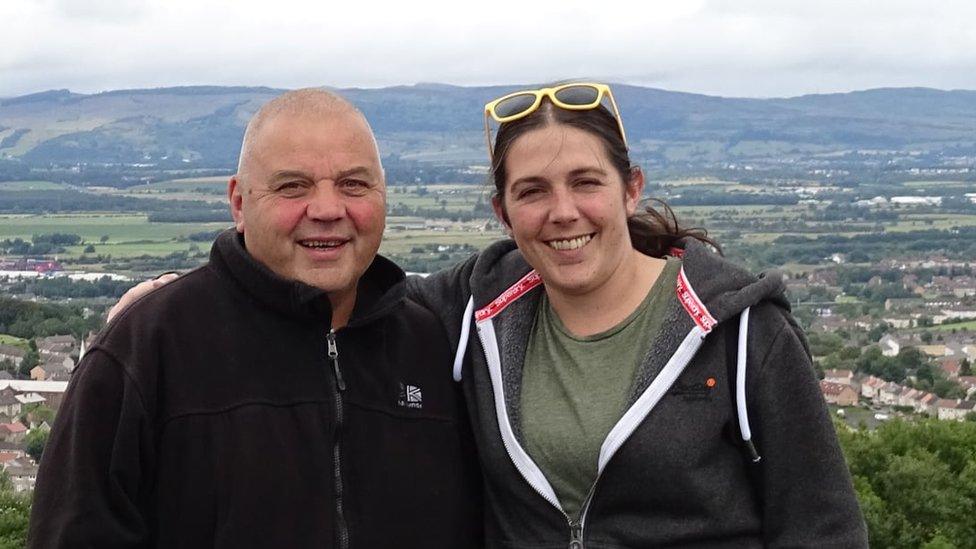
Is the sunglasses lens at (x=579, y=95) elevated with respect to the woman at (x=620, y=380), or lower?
elevated

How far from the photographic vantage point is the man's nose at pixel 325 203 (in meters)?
3.33

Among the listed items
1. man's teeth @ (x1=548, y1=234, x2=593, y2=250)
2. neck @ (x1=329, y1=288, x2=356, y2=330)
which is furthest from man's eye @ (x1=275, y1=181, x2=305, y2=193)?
man's teeth @ (x1=548, y1=234, x2=593, y2=250)

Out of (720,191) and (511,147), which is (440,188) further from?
(511,147)

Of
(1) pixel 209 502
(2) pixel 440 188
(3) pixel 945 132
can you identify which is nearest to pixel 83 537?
(1) pixel 209 502

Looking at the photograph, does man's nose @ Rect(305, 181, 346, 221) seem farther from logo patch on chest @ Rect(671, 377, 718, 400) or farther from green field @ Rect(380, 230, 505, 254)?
green field @ Rect(380, 230, 505, 254)

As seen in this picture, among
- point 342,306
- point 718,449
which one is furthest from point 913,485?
point 342,306

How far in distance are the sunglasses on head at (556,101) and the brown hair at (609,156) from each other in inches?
0.6

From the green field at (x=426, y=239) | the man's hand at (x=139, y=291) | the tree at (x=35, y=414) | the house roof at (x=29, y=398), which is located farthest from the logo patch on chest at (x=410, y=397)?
the green field at (x=426, y=239)

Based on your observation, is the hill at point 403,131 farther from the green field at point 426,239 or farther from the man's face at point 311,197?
the man's face at point 311,197

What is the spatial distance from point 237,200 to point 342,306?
0.40m

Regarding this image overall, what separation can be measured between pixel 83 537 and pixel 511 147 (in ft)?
5.06

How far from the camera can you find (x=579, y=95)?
3.65 m

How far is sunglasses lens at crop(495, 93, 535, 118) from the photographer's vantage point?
3646 mm

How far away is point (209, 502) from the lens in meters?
3.19
